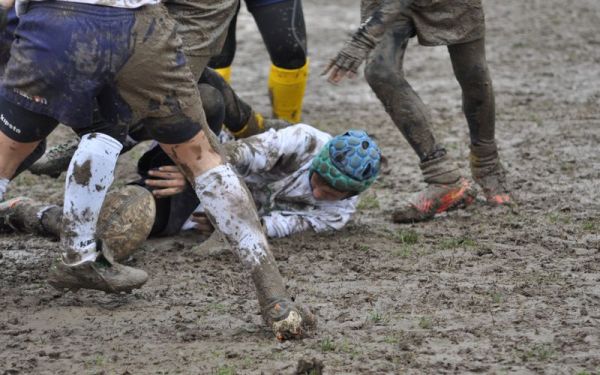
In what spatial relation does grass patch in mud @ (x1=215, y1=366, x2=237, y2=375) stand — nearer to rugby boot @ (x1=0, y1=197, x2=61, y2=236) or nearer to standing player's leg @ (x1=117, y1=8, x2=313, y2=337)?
standing player's leg @ (x1=117, y1=8, x2=313, y2=337)

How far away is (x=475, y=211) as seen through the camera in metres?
6.15

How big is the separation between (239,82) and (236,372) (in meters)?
6.28

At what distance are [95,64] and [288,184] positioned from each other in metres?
2.00

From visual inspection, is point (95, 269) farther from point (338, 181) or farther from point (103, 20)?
point (338, 181)

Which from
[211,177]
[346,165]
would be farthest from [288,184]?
[211,177]

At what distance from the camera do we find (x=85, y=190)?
4.27 m

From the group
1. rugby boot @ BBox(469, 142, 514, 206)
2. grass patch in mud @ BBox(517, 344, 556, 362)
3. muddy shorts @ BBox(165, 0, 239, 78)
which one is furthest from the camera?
rugby boot @ BBox(469, 142, 514, 206)

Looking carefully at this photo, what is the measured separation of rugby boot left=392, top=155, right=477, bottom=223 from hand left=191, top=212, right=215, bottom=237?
3.33 ft

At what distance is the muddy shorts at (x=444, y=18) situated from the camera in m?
5.81

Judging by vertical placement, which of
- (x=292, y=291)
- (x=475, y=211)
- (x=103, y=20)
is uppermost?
(x=103, y=20)

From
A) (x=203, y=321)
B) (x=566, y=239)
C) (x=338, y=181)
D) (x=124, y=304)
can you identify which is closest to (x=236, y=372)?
A: (x=203, y=321)

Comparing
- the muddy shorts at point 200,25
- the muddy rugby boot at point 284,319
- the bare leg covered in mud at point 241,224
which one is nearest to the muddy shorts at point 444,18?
the muddy shorts at point 200,25

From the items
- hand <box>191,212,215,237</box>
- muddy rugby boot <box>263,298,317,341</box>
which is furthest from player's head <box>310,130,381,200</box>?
muddy rugby boot <box>263,298,317,341</box>

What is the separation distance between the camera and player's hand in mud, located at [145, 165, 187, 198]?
5.41 meters
